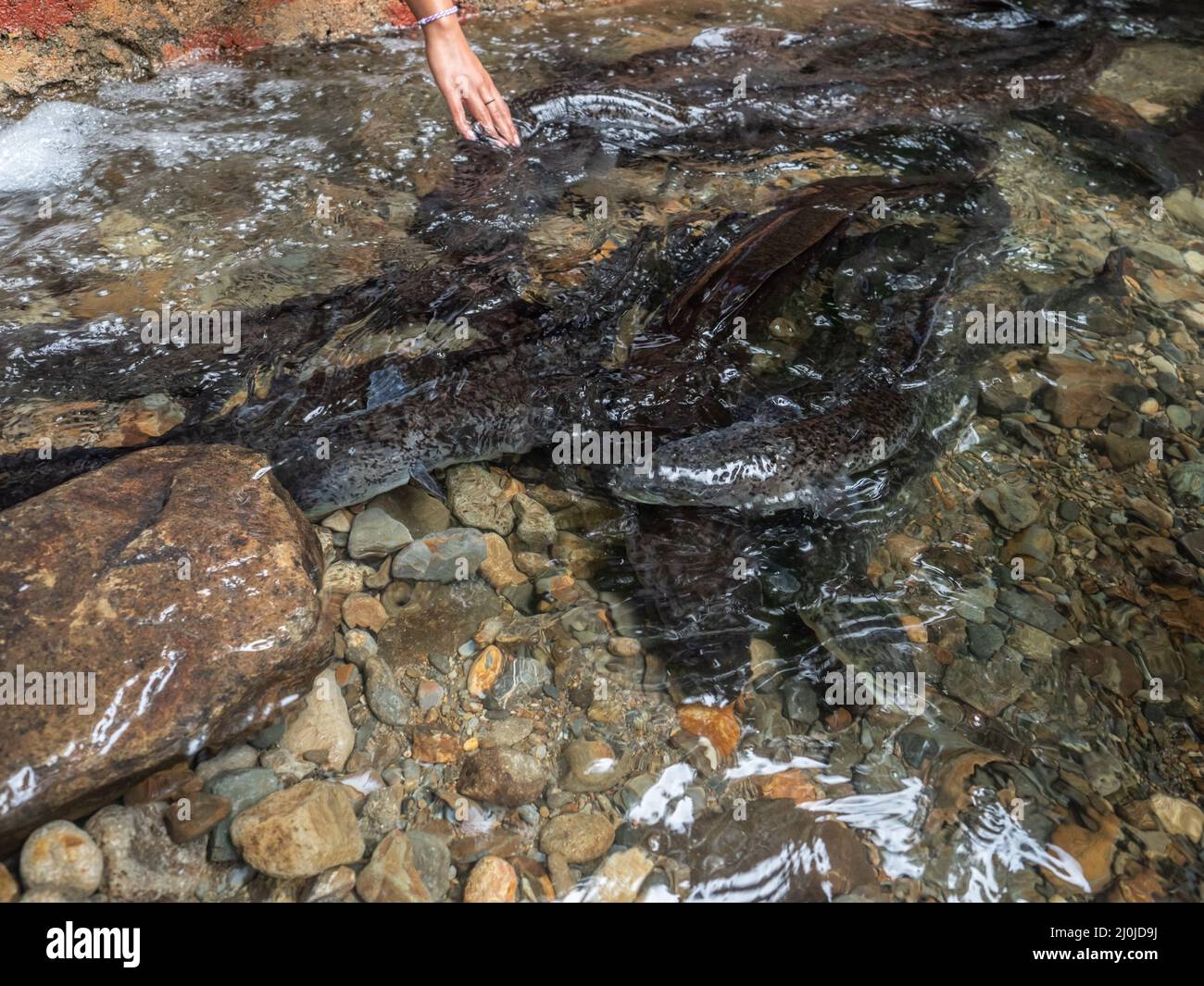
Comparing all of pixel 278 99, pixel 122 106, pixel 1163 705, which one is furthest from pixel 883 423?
pixel 122 106

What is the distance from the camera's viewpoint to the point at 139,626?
259 centimetres

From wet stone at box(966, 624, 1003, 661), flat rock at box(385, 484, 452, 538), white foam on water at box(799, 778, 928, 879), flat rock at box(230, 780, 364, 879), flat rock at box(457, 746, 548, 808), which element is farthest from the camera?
flat rock at box(385, 484, 452, 538)

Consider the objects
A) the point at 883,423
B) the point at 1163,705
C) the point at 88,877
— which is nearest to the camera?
the point at 88,877

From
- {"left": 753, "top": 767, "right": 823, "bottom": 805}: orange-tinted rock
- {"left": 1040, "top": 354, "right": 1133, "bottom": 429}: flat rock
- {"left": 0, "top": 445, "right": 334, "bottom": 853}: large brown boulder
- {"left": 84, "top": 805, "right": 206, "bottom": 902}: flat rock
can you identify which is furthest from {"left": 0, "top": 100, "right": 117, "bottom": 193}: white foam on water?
{"left": 1040, "top": 354, "right": 1133, "bottom": 429}: flat rock

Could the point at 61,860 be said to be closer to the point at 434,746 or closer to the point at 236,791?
the point at 236,791

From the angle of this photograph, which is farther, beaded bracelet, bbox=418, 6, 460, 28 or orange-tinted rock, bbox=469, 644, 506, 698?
beaded bracelet, bbox=418, 6, 460, 28

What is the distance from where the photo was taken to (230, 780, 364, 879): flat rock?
2.42 meters

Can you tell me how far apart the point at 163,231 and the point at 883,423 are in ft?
13.3

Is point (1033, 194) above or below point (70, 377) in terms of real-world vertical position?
above

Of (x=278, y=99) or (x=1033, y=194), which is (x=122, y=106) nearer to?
(x=278, y=99)

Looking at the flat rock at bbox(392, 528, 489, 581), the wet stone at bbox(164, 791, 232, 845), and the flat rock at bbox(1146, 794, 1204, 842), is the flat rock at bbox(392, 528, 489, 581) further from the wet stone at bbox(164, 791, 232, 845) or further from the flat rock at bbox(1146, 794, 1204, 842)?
the flat rock at bbox(1146, 794, 1204, 842)

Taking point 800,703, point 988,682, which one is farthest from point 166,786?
point 988,682

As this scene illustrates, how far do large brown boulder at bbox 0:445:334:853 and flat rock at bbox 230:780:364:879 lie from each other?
292mm
